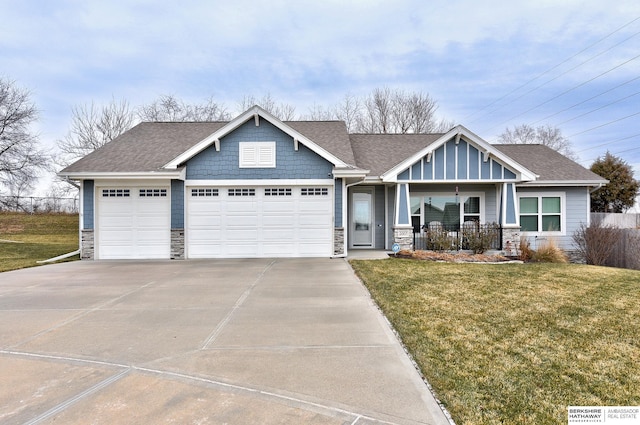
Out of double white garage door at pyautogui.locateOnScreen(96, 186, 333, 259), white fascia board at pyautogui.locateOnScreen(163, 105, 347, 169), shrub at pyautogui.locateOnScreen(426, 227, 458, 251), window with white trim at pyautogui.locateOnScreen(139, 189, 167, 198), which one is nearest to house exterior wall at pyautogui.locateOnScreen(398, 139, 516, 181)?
shrub at pyautogui.locateOnScreen(426, 227, 458, 251)

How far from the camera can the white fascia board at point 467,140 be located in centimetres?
1347

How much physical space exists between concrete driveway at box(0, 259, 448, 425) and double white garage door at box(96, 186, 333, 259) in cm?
489

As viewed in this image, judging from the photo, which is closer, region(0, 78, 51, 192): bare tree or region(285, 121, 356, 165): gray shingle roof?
region(285, 121, 356, 165): gray shingle roof

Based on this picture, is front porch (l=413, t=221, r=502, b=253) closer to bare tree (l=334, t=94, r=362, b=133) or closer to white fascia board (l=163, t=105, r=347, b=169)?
white fascia board (l=163, t=105, r=347, b=169)

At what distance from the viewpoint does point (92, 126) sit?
30.4m

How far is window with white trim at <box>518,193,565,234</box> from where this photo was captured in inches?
609

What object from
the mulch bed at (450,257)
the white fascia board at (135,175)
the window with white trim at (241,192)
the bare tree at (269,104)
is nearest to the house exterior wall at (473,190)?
the mulch bed at (450,257)

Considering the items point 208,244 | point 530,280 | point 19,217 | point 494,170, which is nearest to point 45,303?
point 208,244

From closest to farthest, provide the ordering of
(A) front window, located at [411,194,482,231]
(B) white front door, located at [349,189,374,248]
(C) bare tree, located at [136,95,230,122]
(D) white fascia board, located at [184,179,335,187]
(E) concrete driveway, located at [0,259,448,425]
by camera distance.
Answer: (E) concrete driveway, located at [0,259,448,425], (D) white fascia board, located at [184,179,335,187], (A) front window, located at [411,194,482,231], (B) white front door, located at [349,189,374,248], (C) bare tree, located at [136,95,230,122]

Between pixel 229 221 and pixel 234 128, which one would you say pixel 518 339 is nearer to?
pixel 229 221

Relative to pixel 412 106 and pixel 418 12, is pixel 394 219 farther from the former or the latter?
pixel 412 106

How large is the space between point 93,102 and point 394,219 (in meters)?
27.5

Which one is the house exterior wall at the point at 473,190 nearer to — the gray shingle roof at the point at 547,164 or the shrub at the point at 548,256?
the gray shingle roof at the point at 547,164

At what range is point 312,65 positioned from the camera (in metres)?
25.7
